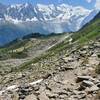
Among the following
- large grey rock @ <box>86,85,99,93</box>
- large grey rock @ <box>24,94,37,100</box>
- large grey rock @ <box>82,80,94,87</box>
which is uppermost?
large grey rock @ <box>82,80,94,87</box>

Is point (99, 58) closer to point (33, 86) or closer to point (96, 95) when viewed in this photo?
point (33, 86)

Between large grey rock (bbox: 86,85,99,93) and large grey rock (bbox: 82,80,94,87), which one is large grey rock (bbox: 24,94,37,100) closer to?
large grey rock (bbox: 82,80,94,87)

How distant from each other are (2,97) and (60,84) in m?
4.06

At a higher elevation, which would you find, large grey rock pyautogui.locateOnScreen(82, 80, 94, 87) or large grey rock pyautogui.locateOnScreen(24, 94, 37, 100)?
large grey rock pyautogui.locateOnScreen(82, 80, 94, 87)

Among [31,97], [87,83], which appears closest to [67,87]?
[87,83]

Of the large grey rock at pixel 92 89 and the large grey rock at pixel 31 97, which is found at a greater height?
the large grey rock at pixel 92 89

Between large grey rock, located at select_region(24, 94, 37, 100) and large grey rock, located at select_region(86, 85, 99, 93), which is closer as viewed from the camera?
large grey rock, located at select_region(86, 85, 99, 93)

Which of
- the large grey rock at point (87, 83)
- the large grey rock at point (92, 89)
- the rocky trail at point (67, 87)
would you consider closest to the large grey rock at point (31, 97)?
the rocky trail at point (67, 87)

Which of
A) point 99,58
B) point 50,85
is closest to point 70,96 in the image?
point 50,85

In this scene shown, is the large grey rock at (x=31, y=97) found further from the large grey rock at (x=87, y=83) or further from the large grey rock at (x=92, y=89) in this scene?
the large grey rock at (x=92, y=89)

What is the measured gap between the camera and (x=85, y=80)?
25906 millimetres

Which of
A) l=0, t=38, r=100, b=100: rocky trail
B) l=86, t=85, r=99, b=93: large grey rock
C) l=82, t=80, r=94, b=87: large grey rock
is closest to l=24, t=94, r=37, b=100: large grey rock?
l=0, t=38, r=100, b=100: rocky trail

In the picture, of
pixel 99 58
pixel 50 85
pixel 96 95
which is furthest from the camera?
pixel 99 58

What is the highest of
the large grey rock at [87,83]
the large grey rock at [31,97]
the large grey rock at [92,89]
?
the large grey rock at [87,83]
